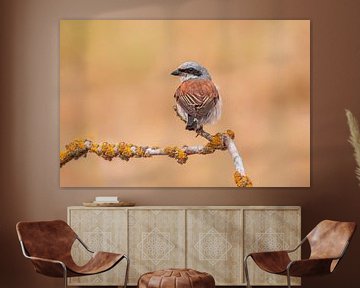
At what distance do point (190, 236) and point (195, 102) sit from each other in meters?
1.31

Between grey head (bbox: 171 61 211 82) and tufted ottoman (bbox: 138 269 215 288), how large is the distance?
2.07 m

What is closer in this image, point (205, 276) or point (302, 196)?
point (205, 276)

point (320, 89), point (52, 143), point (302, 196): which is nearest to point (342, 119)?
point (320, 89)

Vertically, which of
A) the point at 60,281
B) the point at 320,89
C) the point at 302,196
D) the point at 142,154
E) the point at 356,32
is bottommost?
the point at 60,281

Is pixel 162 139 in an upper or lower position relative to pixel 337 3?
lower

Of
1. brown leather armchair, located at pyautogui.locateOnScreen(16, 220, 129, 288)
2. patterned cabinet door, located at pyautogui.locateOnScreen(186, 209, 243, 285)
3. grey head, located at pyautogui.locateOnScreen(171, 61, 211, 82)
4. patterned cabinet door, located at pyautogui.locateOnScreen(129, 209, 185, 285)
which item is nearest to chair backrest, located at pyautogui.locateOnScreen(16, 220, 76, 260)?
brown leather armchair, located at pyautogui.locateOnScreen(16, 220, 129, 288)

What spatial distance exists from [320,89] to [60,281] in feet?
10.2

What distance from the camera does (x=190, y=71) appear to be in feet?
21.9

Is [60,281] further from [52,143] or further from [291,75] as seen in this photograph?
[291,75]

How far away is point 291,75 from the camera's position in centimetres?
667

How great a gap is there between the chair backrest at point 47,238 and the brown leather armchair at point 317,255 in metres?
1.58

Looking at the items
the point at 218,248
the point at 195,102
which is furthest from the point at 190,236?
the point at 195,102

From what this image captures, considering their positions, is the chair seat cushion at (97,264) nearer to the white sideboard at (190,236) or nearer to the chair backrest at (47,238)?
the chair backrest at (47,238)

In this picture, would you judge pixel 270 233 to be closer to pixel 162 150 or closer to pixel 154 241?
pixel 154 241
